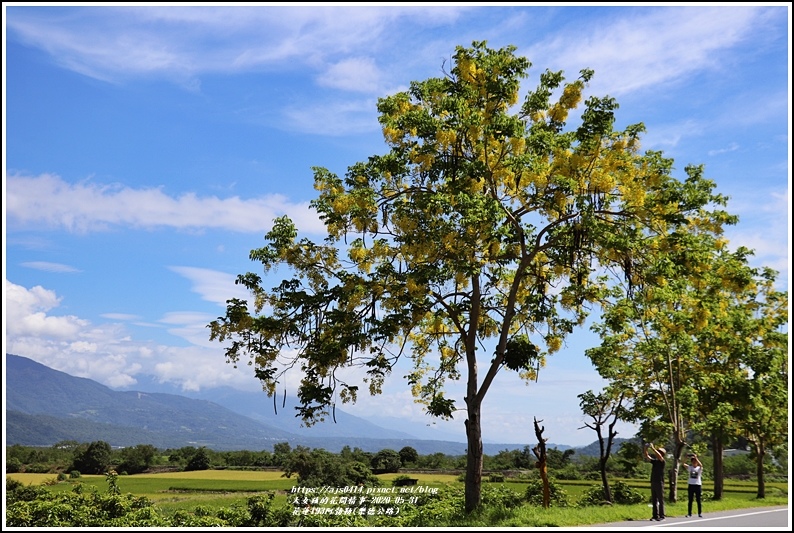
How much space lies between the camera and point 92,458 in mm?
52406

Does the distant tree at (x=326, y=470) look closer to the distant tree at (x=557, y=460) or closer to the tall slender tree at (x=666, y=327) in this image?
the tall slender tree at (x=666, y=327)

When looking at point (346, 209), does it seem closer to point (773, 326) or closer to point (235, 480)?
point (773, 326)

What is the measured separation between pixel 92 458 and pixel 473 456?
143ft

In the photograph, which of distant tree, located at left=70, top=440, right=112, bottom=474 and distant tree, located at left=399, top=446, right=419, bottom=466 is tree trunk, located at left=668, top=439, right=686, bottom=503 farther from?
distant tree, located at left=70, top=440, right=112, bottom=474

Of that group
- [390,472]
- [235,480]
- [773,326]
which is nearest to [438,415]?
[773,326]

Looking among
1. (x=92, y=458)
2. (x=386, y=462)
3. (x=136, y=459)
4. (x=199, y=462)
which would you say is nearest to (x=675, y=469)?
(x=386, y=462)

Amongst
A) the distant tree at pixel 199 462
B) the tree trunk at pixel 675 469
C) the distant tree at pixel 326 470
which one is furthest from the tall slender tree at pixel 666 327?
the distant tree at pixel 199 462

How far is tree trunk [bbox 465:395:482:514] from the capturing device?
17266 millimetres

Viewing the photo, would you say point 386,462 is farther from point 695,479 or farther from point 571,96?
point 571,96

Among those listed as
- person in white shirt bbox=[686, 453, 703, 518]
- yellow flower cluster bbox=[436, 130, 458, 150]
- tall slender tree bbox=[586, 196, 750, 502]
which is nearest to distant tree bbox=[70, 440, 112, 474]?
tall slender tree bbox=[586, 196, 750, 502]

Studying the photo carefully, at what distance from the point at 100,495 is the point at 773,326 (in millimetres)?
25891

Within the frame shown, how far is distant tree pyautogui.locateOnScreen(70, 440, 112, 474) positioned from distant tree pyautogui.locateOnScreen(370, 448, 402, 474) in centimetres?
2124

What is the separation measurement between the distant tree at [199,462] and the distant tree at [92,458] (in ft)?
20.0

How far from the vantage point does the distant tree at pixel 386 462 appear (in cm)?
4278
